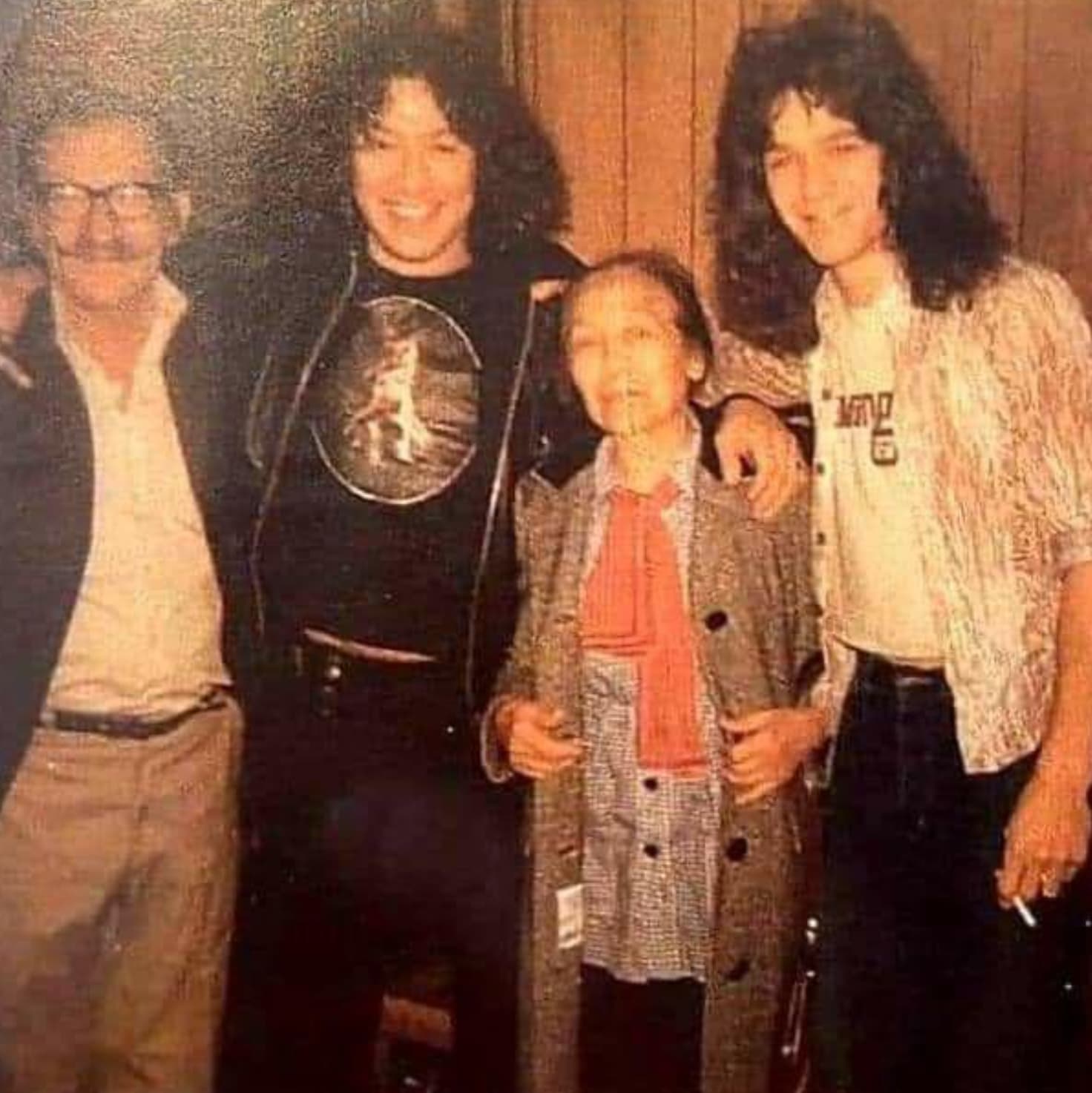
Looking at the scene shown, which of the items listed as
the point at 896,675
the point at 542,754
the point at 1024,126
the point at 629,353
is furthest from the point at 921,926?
the point at 1024,126

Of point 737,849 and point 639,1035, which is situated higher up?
point 737,849

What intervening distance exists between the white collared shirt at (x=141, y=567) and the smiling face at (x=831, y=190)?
41 centimetres

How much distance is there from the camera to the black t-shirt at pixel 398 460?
57.3 inches

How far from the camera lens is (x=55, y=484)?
1443mm

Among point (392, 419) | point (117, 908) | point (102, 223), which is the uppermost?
point (102, 223)

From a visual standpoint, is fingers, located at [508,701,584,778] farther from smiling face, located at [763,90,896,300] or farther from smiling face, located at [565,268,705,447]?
smiling face, located at [763,90,896,300]

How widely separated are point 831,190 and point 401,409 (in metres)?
0.32

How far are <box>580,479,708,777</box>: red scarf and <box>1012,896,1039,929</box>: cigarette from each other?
10.3 inches

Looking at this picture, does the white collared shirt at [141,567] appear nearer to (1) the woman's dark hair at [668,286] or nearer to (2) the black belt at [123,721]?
(2) the black belt at [123,721]

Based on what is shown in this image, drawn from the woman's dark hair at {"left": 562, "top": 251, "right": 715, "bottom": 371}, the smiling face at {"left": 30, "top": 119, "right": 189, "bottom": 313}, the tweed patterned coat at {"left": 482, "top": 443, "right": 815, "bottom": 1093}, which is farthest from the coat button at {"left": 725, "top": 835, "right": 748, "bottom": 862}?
the smiling face at {"left": 30, "top": 119, "right": 189, "bottom": 313}

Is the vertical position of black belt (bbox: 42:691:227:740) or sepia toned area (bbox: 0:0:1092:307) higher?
sepia toned area (bbox: 0:0:1092:307)

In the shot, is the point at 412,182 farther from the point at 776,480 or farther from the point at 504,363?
the point at 776,480

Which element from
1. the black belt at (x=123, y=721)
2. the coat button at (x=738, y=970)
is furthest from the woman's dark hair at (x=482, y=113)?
the coat button at (x=738, y=970)

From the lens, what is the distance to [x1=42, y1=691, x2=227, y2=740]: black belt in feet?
4.80
